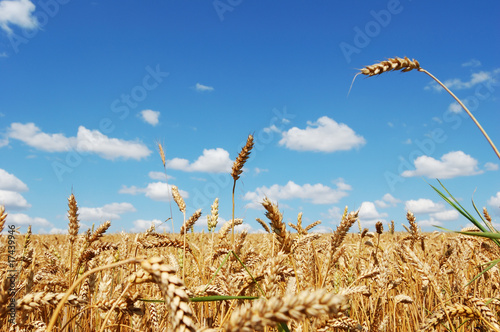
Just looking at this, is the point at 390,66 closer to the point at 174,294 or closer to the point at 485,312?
the point at 485,312

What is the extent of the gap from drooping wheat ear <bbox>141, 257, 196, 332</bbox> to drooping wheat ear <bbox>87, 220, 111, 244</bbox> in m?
2.11

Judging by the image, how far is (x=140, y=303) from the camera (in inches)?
90.7

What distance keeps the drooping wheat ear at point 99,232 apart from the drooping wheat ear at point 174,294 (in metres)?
2.11

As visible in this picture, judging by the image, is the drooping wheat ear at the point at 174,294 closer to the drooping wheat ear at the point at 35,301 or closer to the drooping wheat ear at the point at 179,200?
the drooping wheat ear at the point at 35,301

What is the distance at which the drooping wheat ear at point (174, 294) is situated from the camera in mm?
810

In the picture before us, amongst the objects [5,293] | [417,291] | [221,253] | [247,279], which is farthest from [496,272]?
[5,293]

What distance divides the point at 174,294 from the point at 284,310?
262 millimetres

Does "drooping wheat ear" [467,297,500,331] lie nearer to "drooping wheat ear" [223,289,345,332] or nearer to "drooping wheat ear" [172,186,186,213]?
"drooping wheat ear" [223,289,345,332]

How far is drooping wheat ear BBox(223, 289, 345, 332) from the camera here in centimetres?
80

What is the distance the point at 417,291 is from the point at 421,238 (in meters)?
0.96

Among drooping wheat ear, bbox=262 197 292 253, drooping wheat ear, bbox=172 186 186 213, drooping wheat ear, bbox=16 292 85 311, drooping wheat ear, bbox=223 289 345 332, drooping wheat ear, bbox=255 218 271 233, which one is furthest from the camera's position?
drooping wheat ear, bbox=255 218 271 233

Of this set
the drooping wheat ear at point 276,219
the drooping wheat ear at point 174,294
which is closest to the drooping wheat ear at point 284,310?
the drooping wheat ear at point 174,294

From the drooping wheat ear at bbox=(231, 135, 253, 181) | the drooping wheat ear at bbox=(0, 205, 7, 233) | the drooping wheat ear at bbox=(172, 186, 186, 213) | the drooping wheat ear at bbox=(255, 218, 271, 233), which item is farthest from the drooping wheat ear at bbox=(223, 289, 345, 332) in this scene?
the drooping wheat ear at bbox=(255, 218, 271, 233)

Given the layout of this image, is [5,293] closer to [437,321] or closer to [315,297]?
[315,297]
